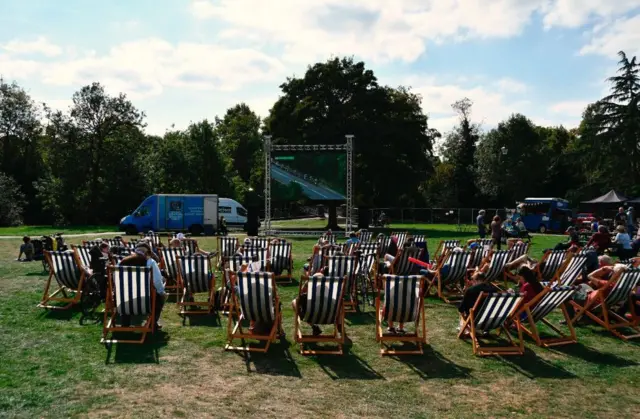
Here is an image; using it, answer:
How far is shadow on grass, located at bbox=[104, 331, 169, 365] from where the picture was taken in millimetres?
6406

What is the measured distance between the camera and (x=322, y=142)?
34.9m

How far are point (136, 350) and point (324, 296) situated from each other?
7.60 feet

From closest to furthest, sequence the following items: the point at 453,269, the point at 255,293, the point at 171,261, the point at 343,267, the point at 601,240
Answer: the point at 255,293 < the point at 343,267 < the point at 171,261 < the point at 453,269 < the point at 601,240

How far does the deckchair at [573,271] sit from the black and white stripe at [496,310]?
300 centimetres

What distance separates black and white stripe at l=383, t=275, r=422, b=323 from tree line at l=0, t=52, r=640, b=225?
84.6 feet

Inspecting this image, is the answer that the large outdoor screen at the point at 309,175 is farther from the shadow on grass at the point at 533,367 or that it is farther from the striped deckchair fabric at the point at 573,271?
the shadow on grass at the point at 533,367

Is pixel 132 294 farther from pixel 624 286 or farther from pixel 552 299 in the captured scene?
pixel 624 286

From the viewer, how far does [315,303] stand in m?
6.90

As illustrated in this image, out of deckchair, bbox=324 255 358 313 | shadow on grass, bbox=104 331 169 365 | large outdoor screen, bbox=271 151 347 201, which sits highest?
large outdoor screen, bbox=271 151 347 201

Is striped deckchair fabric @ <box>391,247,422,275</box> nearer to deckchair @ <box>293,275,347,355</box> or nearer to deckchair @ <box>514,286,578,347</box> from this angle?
deckchair @ <box>514,286,578,347</box>

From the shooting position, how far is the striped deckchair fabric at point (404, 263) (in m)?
10.9

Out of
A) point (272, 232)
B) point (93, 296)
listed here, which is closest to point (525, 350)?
point (93, 296)

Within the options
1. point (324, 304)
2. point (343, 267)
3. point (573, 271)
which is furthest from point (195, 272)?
point (573, 271)

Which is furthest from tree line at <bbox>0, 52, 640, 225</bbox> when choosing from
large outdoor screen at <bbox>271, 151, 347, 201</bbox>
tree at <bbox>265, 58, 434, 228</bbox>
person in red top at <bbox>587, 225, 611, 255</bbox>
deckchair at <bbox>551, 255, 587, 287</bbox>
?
deckchair at <bbox>551, 255, 587, 287</bbox>
